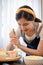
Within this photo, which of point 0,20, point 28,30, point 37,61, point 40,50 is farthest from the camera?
point 0,20

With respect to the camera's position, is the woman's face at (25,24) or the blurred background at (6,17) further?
the blurred background at (6,17)

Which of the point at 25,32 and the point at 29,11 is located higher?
the point at 29,11

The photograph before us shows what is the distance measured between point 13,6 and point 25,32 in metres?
0.92

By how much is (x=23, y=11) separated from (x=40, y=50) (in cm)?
37

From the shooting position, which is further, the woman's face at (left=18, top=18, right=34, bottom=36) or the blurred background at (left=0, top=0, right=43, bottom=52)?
the blurred background at (left=0, top=0, right=43, bottom=52)

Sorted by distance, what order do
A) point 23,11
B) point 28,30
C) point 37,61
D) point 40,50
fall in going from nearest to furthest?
point 37,61 < point 40,50 < point 23,11 < point 28,30

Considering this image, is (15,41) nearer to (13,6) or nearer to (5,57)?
(5,57)

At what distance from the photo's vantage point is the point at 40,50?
114 centimetres

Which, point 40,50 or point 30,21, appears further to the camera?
point 30,21

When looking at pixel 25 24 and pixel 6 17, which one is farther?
pixel 6 17

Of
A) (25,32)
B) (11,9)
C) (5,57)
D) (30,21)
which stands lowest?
(5,57)

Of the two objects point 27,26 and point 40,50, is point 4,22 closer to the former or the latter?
point 27,26

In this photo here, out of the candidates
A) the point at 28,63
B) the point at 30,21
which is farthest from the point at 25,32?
the point at 28,63

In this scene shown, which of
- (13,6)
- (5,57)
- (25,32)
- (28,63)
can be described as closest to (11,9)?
(13,6)
